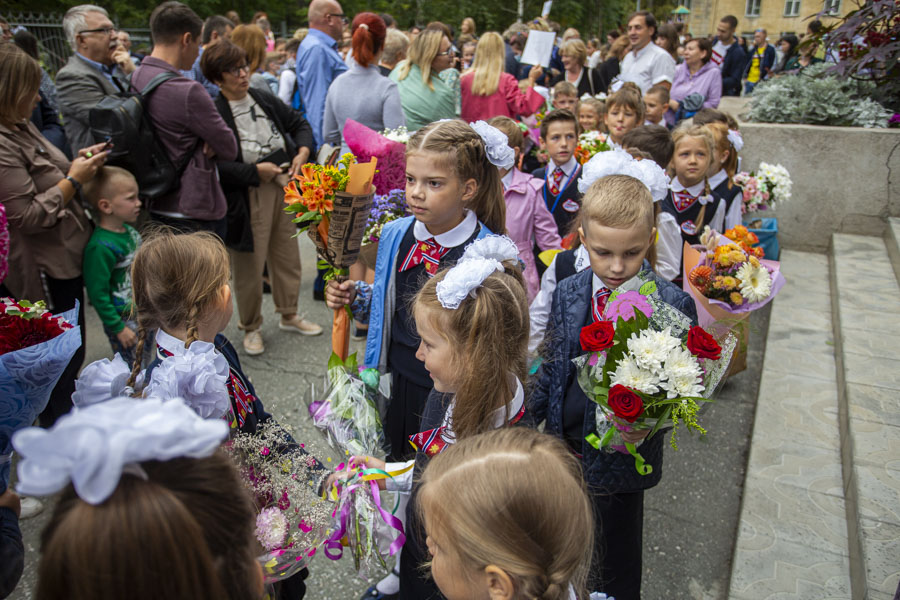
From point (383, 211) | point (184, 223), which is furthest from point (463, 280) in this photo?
point (184, 223)

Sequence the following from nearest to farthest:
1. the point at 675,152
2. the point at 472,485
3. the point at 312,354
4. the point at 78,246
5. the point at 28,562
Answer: the point at 472,485, the point at 28,562, the point at 78,246, the point at 675,152, the point at 312,354

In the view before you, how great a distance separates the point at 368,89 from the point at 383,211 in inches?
87.7

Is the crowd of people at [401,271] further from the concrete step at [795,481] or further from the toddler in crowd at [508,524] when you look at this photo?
the concrete step at [795,481]

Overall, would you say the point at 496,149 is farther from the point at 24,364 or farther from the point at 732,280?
the point at 24,364

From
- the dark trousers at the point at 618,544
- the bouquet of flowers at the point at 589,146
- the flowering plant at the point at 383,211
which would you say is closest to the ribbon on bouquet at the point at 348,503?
the dark trousers at the point at 618,544

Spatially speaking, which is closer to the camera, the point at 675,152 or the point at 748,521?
the point at 748,521

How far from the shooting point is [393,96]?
16.6 feet

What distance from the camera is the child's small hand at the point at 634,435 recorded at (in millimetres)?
2018

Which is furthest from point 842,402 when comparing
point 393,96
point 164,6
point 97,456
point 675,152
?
point 164,6

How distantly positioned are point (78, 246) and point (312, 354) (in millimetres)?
1819

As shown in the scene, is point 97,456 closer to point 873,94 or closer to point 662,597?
point 662,597

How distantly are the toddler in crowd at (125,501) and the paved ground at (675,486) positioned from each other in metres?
0.95

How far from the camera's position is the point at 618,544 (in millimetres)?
2375

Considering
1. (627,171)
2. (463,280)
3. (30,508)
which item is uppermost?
(627,171)
